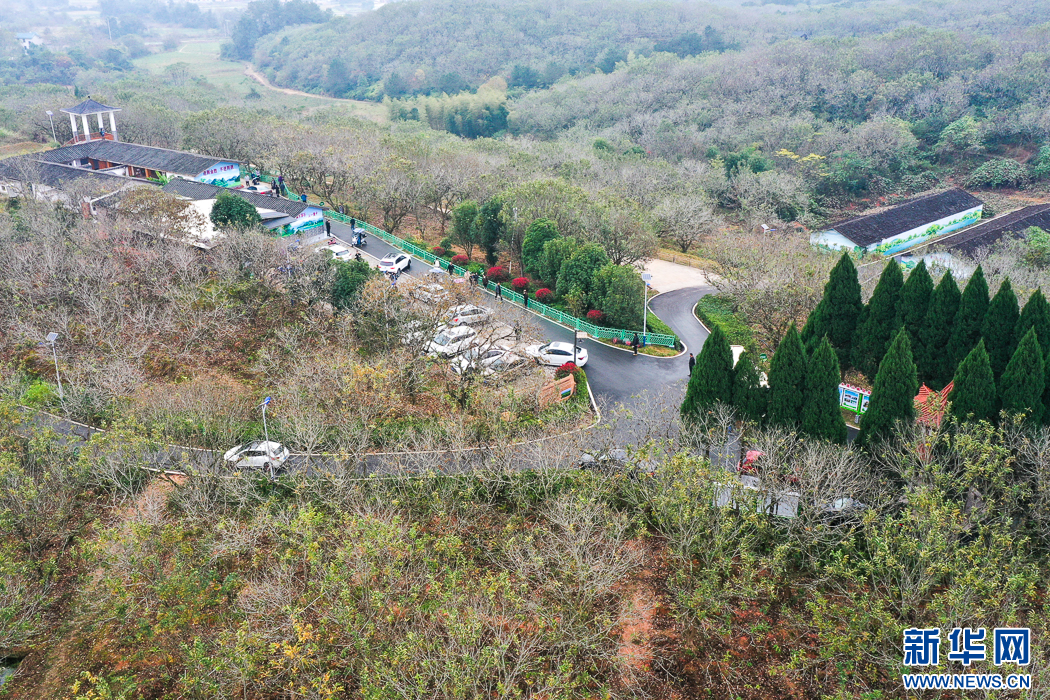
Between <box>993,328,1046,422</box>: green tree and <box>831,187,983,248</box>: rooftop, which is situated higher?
<box>993,328,1046,422</box>: green tree

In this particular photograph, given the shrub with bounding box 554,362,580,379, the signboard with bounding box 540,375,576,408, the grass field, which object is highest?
the signboard with bounding box 540,375,576,408

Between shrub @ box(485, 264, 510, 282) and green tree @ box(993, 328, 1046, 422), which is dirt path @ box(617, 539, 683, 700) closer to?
green tree @ box(993, 328, 1046, 422)

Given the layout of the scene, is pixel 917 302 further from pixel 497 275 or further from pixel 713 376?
pixel 497 275

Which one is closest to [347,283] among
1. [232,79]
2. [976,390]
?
[976,390]

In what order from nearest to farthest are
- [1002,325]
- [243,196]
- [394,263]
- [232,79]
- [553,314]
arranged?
[1002,325] → [553,314] → [394,263] → [243,196] → [232,79]

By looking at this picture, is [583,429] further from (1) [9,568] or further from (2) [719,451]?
(1) [9,568]

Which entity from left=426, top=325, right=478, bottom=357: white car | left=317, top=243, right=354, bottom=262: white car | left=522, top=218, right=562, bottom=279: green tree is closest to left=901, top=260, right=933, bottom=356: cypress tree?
left=426, top=325, right=478, bottom=357: white car

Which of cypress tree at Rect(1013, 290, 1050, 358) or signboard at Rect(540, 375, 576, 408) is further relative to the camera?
signboard at Rect(540, 375, 576, 408)
